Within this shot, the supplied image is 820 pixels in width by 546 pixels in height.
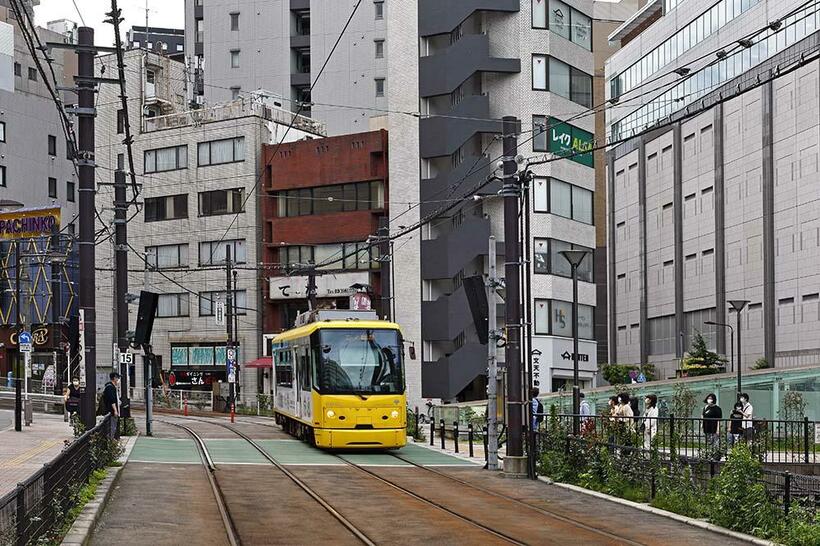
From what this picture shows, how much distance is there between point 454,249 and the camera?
59844 millimetres

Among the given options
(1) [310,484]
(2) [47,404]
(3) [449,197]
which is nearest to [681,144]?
(3) [449,197]

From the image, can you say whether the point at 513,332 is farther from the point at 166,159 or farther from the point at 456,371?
the point at 166,159

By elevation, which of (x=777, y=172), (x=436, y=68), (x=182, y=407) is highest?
(x=436, y=68)

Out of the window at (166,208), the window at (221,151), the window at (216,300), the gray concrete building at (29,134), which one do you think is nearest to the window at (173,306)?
the window at (216,300)

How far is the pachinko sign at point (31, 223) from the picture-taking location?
65219 mm

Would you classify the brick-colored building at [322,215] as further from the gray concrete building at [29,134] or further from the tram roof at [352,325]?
the tram roof at [352,325]

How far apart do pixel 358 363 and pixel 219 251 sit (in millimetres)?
44116

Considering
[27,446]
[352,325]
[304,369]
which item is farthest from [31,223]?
[352,325]

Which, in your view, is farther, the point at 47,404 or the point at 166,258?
the point at 166,258

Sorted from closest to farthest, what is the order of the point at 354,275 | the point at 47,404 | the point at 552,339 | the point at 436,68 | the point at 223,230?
the point at 47,404
the point at 552,339
the point at 436,68
the point at 354,275
the point at 223,230

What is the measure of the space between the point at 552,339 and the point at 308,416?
26.5 m

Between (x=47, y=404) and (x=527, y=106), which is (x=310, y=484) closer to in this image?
(x=47, y=404)

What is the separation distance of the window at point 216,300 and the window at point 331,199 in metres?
5.52

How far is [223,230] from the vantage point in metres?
73.4
